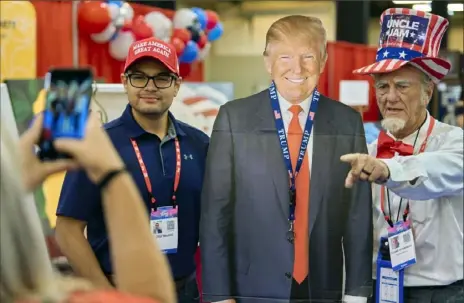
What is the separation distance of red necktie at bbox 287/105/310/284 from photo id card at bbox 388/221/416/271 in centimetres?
21

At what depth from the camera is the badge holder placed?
1677mm

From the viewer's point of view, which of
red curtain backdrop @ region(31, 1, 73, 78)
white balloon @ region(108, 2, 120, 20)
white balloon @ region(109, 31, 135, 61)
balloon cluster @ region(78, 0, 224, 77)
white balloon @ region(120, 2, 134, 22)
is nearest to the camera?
balloon cluster @ region(78, 0, 224, 77)

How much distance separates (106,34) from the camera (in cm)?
297

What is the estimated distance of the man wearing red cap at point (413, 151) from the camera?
164 cm

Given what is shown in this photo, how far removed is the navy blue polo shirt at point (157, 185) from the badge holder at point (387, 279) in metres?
0.47

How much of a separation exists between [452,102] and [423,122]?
139 millimetres

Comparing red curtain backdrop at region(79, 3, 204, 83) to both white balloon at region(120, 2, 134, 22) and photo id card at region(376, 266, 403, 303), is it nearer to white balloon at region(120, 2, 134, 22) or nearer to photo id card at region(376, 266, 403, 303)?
white balloon at region(120, 2, 134, 22)

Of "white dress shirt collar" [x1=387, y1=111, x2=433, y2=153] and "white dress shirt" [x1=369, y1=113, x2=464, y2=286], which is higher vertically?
"white dress shirt collar" [x1=387, y1=111, x2=433, y2=153]

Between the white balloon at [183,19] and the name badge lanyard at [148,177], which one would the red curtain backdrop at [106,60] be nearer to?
the white balloon at [183,19]

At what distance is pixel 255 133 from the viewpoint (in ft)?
5.36

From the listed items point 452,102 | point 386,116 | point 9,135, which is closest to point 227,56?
point 386,116

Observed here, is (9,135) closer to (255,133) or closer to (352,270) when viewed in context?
(255,133)

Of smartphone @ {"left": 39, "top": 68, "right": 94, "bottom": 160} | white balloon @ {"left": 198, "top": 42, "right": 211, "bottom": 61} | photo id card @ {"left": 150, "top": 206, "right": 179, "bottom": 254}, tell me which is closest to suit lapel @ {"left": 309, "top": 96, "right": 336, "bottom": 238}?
photo id card @ {"left": 150, "top": 206, "right": 179, "bottom": 254}

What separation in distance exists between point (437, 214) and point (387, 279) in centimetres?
21
